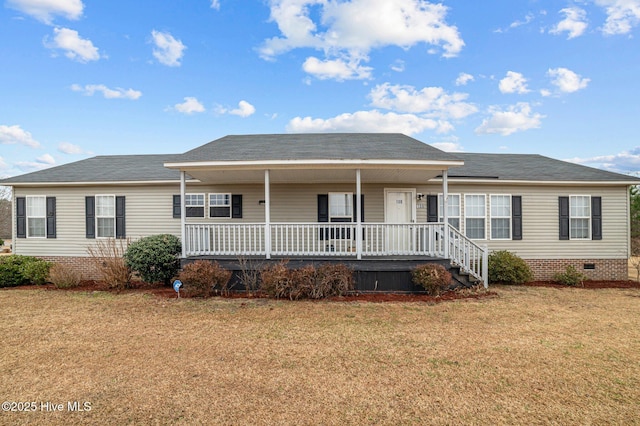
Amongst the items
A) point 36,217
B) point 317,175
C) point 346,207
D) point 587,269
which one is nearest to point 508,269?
point 587,269

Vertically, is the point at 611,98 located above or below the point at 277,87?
below

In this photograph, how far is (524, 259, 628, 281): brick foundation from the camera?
35.4ft

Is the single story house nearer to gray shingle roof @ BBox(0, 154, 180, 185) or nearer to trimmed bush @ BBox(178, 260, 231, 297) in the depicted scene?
gray shingle roof @ BBox(0, 154, 180, 185)

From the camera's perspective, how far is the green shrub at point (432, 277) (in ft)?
25.9

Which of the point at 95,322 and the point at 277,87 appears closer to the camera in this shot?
the point at 95,322

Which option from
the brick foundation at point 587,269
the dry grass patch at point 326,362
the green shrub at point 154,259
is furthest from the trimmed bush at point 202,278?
the brick foundation at point 587,269

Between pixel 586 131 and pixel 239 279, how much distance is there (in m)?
19.2

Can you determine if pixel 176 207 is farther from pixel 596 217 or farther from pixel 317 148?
pixel 596 217

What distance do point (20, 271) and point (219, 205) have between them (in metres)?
6.23

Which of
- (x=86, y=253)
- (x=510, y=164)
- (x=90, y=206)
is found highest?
(x=510, y=164)

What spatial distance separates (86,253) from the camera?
36.2 ft

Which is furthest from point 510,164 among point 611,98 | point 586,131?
point 586,131

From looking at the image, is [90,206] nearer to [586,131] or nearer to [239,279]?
[239,279]

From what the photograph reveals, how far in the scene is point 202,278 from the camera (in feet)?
26.3
